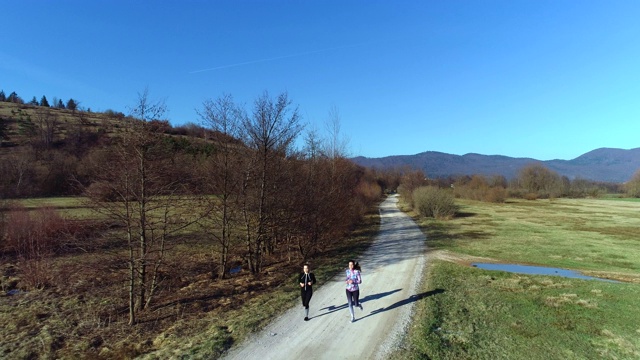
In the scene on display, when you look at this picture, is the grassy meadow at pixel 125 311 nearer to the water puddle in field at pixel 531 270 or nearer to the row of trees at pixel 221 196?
the row of trees at pixel 221 196

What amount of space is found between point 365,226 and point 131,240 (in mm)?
30254

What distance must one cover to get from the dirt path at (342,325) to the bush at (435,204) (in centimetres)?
3386

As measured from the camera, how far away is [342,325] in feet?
34.2

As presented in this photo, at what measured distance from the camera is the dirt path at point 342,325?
8711 millimetres

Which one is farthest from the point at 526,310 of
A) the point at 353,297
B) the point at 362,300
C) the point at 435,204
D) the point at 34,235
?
the point at 435,204

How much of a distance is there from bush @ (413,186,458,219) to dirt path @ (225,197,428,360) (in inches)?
1333

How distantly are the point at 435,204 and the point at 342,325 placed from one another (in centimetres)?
4268

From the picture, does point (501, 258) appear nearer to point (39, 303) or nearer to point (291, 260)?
point (291, 260)

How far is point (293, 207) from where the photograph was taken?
20109 mm

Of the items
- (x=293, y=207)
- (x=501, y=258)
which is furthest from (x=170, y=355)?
(x=501, y=258)

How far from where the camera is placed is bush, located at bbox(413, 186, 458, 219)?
162 feet

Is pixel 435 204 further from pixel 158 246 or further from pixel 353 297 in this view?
pixel 158 246

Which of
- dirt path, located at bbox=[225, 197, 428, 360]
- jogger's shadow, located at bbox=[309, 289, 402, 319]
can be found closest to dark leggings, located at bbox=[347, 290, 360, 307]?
dirt path, located at bbox=[225, 197, 428, 360]

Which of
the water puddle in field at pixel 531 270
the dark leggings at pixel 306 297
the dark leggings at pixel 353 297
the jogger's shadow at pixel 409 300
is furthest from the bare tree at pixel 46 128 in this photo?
the water puddle in field at pixel 531 270
